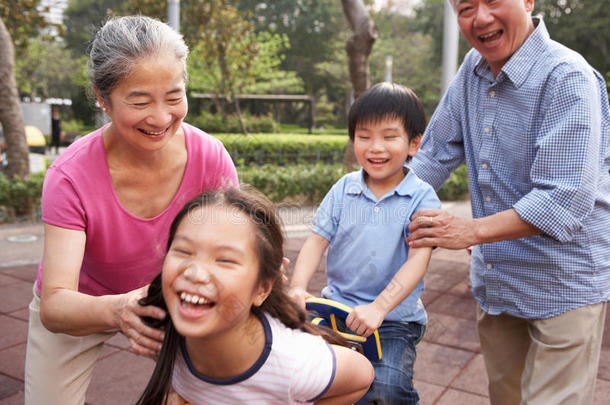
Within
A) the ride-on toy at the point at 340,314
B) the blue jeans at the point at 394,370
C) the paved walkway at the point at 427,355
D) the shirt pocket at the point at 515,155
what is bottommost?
the paved walkway at the point at 427,355

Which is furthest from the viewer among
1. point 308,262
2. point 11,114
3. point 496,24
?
point 11,114

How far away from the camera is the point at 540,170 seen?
1.83m

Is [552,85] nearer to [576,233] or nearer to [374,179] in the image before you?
[576,233]

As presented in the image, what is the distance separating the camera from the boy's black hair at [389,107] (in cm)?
193

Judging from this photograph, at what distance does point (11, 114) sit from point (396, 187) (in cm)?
727

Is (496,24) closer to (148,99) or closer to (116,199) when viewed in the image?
(148,99)

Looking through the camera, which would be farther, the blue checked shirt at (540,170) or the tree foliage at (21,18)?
the tree foliage at (21,18)

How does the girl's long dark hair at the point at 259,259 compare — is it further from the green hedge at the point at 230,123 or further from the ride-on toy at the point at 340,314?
the green hedge at the point at 230,123

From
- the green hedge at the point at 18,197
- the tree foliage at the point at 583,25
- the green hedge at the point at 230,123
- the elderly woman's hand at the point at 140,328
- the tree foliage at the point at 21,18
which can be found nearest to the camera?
the elderly woman's hand at the point at 140,328

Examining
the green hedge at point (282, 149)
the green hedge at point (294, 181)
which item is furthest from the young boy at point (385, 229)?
the green hedge at point (282, 149)

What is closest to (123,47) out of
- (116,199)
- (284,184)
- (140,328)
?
(116,199)

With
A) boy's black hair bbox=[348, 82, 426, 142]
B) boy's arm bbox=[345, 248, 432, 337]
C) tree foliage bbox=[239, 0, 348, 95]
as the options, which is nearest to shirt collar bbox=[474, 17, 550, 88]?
boy's black hair bbox=[348, 82, 426, 142]

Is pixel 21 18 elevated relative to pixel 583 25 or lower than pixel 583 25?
lower

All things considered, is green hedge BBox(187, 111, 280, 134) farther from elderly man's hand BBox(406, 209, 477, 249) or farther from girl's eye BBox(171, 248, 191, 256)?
girl's eye BBox(171, 248, 191, 256)
